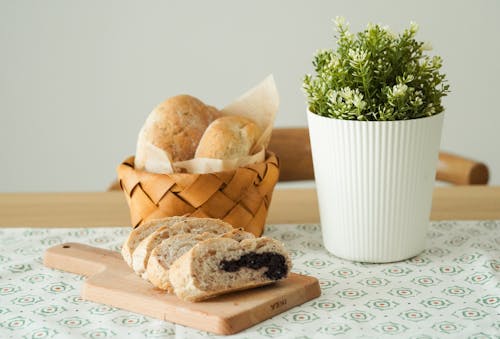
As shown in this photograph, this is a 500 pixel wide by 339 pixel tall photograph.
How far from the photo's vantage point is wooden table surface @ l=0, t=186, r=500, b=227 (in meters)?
1.64

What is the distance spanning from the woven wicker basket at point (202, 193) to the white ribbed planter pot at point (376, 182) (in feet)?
0.41

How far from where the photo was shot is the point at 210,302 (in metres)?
1.11

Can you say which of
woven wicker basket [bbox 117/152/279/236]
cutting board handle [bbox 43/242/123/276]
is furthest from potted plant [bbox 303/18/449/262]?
cutting board handle [bbox 43/242/123/276]

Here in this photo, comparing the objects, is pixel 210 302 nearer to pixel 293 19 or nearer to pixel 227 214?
pixel 227 214

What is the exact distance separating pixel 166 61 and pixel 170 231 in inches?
81.1

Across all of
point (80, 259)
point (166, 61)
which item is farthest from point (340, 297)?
point (166, 61)

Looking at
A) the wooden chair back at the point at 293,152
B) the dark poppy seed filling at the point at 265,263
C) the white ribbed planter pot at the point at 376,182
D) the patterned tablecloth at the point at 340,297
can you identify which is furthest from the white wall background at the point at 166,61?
the dark poppy seed filling at the point at 265,263

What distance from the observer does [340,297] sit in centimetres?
119

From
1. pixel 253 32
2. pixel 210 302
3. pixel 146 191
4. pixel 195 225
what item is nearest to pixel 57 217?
pixel 146 191

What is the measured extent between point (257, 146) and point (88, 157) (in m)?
2.03

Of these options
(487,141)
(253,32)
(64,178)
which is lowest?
(64,178)

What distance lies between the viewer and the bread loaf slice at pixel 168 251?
1145mm

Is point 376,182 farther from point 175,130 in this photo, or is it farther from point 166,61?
point 166,61

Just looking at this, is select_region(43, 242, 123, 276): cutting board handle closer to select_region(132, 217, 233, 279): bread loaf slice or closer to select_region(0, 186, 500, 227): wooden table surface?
select_region(132, 217, 233, 279): bread loaf slice
